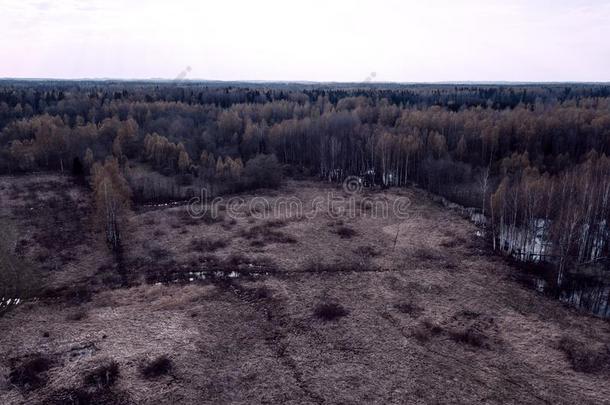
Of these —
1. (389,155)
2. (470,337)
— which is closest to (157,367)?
(470,337)

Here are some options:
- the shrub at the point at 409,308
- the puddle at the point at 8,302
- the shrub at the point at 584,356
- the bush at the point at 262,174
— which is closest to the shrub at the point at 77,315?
the puddle at the point at 8,302

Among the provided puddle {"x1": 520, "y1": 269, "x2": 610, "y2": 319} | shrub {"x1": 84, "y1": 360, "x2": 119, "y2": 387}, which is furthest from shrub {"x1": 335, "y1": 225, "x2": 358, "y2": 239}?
shrub {"x1": 84, "y1": 360, "x2": 119, "y2": 387}

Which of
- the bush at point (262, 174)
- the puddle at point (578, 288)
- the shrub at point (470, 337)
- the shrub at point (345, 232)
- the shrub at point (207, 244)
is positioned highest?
the bush at point (262, 174)

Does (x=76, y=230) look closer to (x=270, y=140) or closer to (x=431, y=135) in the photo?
(x=270, y=140)

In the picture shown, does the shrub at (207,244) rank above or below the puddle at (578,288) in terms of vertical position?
above

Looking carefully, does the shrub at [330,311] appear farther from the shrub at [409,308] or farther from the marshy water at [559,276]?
the marshy water at [559,276]

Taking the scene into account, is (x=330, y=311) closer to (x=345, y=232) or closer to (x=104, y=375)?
(x=104, y=375)

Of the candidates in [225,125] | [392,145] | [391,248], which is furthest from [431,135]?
[225,125]
